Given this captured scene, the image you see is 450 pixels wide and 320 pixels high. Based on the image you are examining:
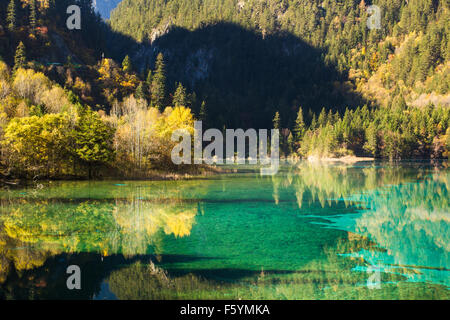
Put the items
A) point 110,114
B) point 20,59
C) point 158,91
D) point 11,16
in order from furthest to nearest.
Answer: point 158,91, point 11,16, point 20,59, point 110,114

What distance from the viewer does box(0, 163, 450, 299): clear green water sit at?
514 inches

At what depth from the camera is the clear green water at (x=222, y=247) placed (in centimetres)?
1306

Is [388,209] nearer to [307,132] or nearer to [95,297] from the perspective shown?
[95,297]

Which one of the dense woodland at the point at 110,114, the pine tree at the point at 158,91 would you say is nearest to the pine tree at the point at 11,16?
the dense woodland at the point at 110,114

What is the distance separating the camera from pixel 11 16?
377 ft

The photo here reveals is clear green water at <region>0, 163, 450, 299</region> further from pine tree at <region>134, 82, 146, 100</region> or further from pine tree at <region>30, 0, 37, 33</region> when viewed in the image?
pine tree at <region>30, 0, 37, 33</region>

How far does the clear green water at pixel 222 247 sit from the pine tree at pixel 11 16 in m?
98.7

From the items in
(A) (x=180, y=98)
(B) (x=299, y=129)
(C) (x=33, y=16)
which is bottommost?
(B) (x=299, y=129)

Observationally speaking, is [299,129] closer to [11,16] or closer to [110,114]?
[110,114]

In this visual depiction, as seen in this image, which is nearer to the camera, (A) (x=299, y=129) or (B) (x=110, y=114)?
(B) (x=110, y=114)

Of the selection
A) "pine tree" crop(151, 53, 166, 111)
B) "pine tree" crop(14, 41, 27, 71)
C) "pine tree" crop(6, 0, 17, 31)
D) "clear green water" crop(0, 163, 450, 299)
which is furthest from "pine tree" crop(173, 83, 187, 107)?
"clear green water" crop(0, 163, 450, 299)

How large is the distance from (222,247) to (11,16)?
124 m

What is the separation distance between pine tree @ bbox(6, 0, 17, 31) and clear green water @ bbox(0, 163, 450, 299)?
324 ft

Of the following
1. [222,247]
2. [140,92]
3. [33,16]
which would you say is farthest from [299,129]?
[222,247]
